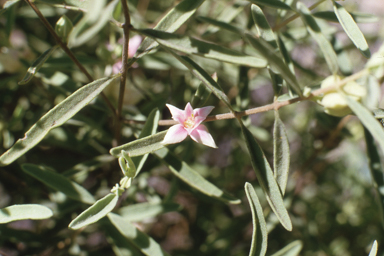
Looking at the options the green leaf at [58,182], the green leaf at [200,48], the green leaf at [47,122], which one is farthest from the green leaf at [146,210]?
the green leaf at [200,48]

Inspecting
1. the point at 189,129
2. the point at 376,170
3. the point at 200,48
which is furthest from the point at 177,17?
the point at 376,170

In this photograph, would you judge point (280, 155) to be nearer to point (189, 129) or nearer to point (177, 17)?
point (189, 129)

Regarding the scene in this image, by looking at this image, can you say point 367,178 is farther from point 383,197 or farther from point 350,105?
point 350,105

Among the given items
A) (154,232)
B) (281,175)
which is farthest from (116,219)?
(154,232)

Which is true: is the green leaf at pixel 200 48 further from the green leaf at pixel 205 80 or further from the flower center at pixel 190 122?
the flower center at pixel 190 122

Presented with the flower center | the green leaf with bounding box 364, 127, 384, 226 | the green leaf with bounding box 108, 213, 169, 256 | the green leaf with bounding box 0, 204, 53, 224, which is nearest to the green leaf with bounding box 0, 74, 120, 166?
the green leaf with bounding box 0, 204, 53, 224
